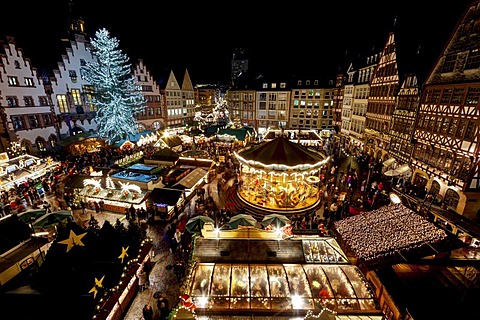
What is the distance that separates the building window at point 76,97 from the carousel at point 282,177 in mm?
26816

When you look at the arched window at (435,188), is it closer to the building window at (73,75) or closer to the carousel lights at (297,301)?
the carousel lights at (297,301)

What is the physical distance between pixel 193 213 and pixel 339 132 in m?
32.5

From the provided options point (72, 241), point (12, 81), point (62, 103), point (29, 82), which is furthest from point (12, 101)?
point (72, 241)

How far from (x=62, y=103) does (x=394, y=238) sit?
38.0m

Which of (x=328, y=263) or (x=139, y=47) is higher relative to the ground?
(x=139, y=47)

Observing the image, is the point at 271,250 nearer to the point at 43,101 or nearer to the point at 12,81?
the point at 12,81

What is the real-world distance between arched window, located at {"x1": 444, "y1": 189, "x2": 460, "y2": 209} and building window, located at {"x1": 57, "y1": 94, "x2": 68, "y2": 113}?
42251mm

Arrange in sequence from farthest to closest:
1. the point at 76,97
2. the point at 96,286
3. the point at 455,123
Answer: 1. the point at 76,97
2. the point at 455,123
3. the point at 96,286

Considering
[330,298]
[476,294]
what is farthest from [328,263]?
[476,294]

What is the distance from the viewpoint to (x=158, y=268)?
11594 millimetres

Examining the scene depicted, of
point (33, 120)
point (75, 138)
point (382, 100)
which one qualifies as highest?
point (382, 100)

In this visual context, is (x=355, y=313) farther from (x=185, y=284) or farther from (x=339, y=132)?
(x=339, y=132)

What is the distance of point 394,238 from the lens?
28.9 feet

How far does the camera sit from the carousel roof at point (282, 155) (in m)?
16.3
